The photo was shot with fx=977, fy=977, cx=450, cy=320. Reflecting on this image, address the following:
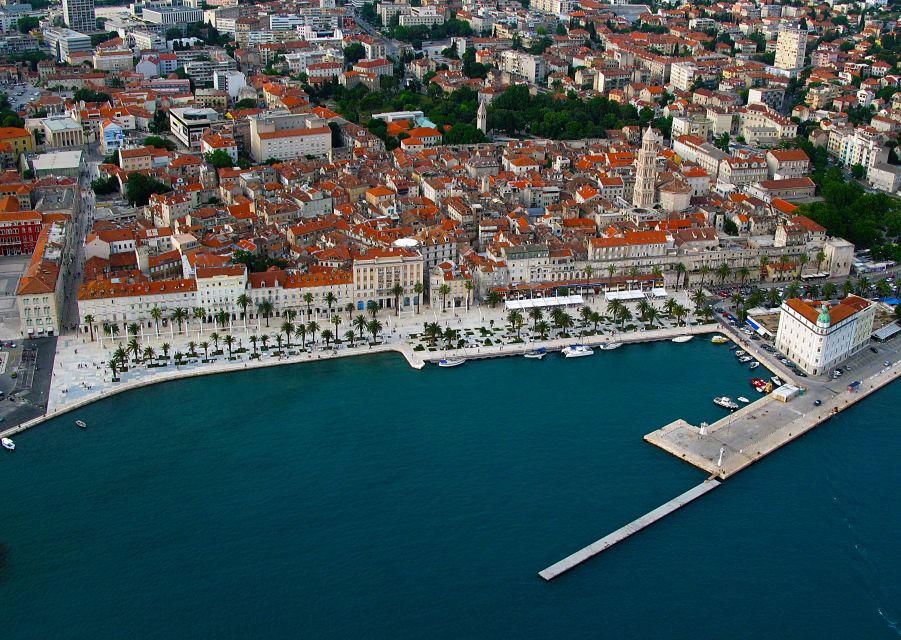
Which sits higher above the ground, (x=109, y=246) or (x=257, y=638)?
(x=109, y=246)

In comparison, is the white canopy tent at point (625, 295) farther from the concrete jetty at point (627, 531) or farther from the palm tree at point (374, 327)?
the concrete jetty at point (627, 531)

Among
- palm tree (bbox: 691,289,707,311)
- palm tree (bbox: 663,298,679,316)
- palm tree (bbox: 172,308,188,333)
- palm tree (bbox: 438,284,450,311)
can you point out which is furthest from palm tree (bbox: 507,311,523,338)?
palm tree (bbox: 172,308,188,333)

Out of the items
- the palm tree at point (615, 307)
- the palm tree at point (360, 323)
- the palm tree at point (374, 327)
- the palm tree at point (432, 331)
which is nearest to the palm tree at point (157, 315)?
the palm tree at point (360, 323)

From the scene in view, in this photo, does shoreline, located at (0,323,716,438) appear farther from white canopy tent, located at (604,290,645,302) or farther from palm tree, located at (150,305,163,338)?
palm tree, located at (150,305,163,338)

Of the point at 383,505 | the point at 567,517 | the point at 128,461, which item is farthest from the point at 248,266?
the point at 567,517

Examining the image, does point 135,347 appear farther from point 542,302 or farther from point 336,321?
point 542,302

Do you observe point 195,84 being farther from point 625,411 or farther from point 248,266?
point 625,411
